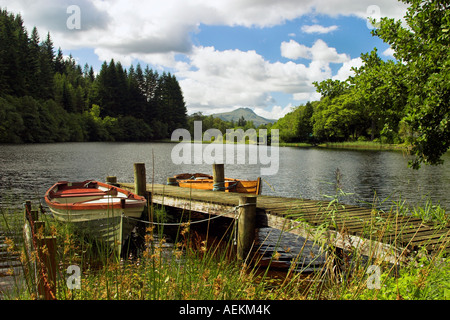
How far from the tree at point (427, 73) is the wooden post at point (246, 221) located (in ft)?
13.3

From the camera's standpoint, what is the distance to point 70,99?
256 ft

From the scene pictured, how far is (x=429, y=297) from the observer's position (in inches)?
128

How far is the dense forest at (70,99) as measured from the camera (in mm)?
57531

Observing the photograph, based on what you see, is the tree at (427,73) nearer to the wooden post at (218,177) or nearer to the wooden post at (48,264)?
the wooden post at (218,177)

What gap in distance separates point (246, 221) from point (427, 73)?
17.6 feet

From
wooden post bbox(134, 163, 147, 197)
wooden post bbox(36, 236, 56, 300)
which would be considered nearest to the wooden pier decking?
wooden post bbox(134, 163, 147, 197)

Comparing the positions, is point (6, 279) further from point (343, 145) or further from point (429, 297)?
point (343, 145)

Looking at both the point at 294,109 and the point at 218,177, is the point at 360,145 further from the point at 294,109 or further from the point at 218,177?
the point at 218,177

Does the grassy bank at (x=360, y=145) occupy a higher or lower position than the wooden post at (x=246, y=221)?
higher

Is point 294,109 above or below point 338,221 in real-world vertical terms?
above

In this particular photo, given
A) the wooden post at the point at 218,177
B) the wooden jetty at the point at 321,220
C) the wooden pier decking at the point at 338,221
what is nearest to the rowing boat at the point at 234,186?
the wooden post at the point at 218,177

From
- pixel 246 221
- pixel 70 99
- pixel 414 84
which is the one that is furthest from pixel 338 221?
pixel 70 99
